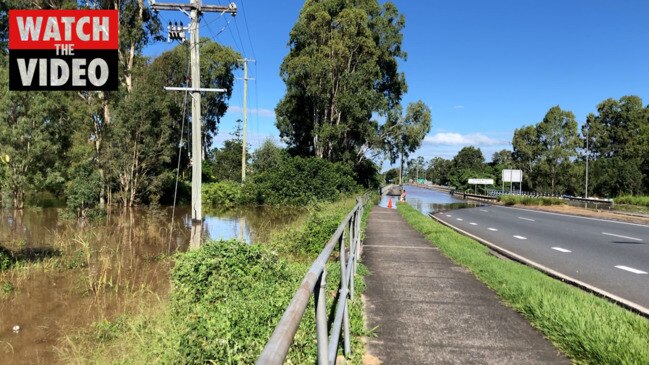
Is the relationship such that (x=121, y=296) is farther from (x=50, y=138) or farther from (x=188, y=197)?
(x=188, y=197)

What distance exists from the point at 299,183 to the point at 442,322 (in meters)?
32.2

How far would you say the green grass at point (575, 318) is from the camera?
4.36 metres

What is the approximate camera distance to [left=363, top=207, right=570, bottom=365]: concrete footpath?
457 centimetres

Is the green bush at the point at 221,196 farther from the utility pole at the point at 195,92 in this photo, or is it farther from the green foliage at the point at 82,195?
the utility pole at the point at 195,92

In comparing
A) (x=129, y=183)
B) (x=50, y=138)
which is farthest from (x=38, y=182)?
(x=129, y=183)

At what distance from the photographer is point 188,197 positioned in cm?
4012

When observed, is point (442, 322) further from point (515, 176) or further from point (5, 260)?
point (515, 176)

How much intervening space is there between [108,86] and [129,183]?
25.7 metres

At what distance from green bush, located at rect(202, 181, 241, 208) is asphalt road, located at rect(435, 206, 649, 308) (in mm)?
22003

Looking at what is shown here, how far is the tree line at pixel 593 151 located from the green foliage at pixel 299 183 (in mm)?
19402

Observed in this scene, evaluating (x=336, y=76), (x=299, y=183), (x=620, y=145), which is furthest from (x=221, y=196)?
(x=620, y=145)

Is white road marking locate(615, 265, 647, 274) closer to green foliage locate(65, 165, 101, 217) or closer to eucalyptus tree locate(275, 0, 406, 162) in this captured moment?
green foliage locate(65, 165, 101, 217)

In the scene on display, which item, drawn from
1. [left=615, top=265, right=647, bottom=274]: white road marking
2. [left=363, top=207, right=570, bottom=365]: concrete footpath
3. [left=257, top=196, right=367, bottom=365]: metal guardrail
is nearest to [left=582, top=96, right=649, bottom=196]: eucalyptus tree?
[left=615, top=265, right=647, bottom=274]: white road marking

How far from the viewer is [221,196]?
124 feet
